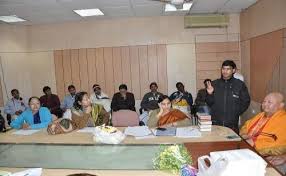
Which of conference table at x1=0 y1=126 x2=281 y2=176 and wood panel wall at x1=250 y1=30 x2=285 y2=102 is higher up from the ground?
wood panel wall at x1=250 y1=30 x2=285 y2=102

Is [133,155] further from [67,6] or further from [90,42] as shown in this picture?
[90,42]

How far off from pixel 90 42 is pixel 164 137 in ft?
14.9

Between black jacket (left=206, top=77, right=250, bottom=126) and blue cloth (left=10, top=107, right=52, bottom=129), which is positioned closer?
black jacket (left=206, top=77, right=250, bottom=126)

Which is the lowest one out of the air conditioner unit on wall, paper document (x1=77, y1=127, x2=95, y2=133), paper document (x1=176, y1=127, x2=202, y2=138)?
paper document (x1=77, y1=127, x2=95, y2=133)

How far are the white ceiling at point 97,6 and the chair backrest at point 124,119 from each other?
6.60 feet

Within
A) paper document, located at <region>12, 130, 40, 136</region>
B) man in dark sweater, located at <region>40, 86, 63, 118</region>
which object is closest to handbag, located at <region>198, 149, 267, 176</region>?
paper document, located at <region>12, 130, 40, 136</region>

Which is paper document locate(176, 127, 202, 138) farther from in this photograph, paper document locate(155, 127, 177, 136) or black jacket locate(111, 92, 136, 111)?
black jacket locate(111, 92, 136, 111)

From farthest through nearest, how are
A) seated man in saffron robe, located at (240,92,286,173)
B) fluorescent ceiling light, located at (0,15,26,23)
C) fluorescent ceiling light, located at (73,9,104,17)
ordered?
fluorescent ceiling light, located at (0,15,26,23) → fluorescent ceiling light, located at (73,9,104,17) → seated man in saffron robe, located at (240,92,286,173)

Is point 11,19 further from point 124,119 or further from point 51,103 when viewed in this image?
point 124,119

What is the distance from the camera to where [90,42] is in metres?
6.80

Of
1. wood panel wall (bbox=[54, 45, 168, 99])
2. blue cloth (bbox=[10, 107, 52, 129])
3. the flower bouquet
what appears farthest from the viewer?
wood panel wall (bbox=[54, 45, 168, 99])

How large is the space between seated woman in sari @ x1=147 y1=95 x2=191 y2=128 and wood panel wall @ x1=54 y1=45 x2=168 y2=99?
10.3ft

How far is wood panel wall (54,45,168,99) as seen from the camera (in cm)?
670

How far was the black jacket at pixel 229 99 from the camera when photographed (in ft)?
11.4
